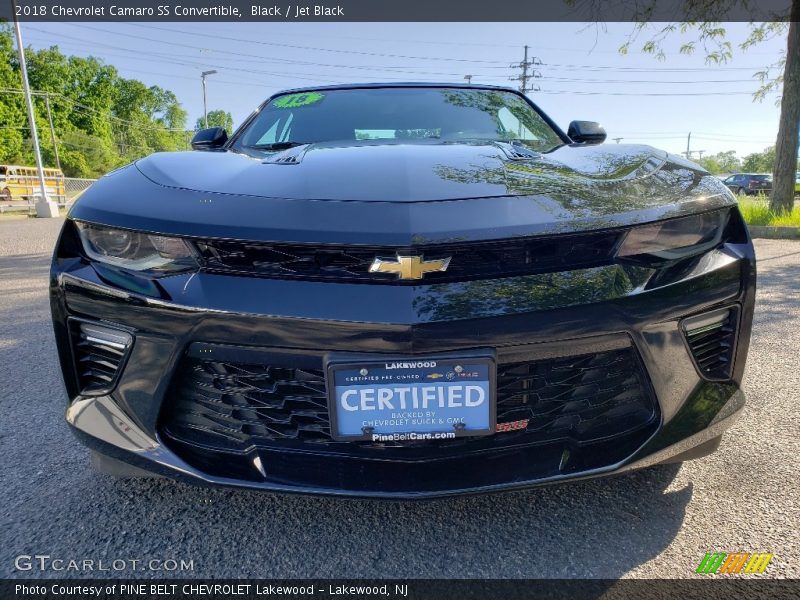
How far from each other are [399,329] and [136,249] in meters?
0.68

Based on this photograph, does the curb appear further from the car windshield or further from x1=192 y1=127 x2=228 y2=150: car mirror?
x1=192 y1=127 x2=228 y2=150: car mirror

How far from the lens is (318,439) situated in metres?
1.26

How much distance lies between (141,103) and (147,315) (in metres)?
79.1

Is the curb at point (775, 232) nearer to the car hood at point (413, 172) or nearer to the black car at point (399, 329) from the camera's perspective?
the car hood at point (413, 172)

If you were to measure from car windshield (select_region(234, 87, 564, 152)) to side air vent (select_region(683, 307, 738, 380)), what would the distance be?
40.0 inches

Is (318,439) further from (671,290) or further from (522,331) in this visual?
(671,290)

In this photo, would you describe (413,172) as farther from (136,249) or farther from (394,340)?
(136,249)

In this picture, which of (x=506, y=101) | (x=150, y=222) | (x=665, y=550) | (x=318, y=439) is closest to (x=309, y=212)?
(x=150, y=222)

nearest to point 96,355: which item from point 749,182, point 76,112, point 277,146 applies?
point 277,146

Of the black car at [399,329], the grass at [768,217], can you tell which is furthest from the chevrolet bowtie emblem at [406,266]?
the grass at [768,217]

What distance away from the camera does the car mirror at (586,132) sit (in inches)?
93.7

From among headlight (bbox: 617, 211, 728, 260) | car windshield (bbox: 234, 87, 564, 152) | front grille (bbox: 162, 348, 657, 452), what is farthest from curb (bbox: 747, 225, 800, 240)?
front grille (bbox: 162, 348, 657, 452)

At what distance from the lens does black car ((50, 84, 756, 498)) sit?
3.88 feet

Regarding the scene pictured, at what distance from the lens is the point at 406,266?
1.19 meters
